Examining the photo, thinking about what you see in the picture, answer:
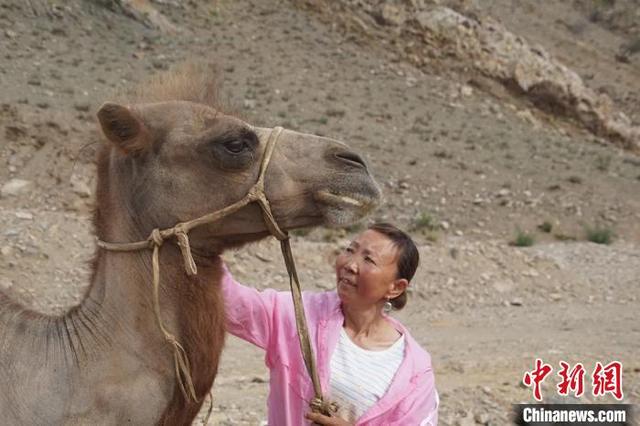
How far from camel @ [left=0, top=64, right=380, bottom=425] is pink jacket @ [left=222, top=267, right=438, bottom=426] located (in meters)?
0.29

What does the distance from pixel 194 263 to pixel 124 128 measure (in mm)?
565

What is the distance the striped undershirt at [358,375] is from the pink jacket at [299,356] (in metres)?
0.03

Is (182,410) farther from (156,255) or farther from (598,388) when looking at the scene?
(598,388)

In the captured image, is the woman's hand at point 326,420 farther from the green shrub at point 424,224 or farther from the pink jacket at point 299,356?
the green shrub at point 424,224

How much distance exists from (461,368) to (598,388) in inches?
64.1

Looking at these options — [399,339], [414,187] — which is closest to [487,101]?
[414,187]

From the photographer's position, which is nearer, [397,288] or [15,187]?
[397,288]

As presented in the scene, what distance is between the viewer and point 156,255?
3143mm

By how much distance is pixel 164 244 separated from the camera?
3.19 metres

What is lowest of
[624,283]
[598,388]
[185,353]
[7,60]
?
[7,60]

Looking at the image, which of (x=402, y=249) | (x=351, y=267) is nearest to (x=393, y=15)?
(x=402, y=249)

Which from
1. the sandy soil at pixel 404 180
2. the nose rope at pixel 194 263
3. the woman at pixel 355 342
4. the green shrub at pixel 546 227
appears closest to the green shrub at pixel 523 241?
the sandy soil at pixel 404 180

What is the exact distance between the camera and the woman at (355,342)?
3330 millimetres

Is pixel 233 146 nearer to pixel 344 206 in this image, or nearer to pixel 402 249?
pixel 344 206
